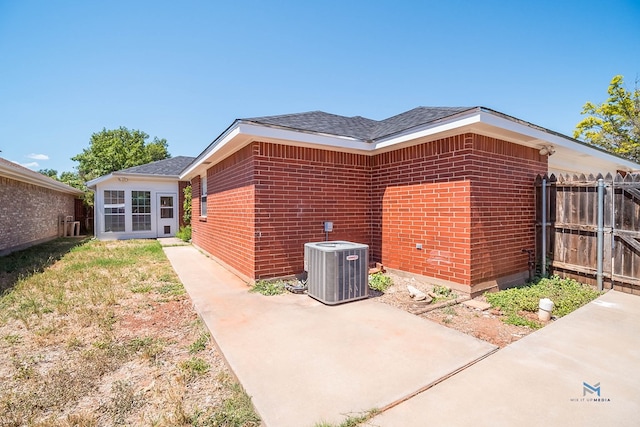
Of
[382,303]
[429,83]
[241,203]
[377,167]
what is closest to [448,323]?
[382,303]

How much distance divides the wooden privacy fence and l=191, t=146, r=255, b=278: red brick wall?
20.0ft

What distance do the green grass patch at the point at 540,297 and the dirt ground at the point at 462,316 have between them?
174 mm

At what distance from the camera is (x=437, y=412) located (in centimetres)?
202

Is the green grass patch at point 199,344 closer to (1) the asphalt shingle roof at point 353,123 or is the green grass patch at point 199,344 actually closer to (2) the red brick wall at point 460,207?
(1) the asphalt shingle roof at point 353,123

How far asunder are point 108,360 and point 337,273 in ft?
9.91

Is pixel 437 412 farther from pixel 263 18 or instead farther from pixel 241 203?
pixel 263 18

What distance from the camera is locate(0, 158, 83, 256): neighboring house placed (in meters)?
10.1

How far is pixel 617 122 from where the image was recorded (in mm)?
21078

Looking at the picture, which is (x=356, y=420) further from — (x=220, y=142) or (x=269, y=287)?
(x=220, y=142)

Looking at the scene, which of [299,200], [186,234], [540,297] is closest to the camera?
[540,297]

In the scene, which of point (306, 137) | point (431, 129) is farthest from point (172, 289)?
point (431, 129)

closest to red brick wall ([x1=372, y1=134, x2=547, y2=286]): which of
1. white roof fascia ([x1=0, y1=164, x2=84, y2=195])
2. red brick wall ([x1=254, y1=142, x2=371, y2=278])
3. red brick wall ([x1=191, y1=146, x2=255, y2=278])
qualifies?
red brick wall ([x1=254, y1=142, x2=371, y2=278])

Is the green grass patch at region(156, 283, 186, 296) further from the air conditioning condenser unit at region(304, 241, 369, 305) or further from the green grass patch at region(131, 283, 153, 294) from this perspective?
the air conditioning condenser unit at region(304, 241, 369, 305)

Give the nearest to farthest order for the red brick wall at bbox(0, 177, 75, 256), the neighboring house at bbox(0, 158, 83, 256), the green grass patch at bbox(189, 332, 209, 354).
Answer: the green grass patch at bbox(189, 332, 209, 354) < the neighboring house at bbox(0, 158, 83, 256) < the red brick wall at bbox(0, 177, 75, 256)
